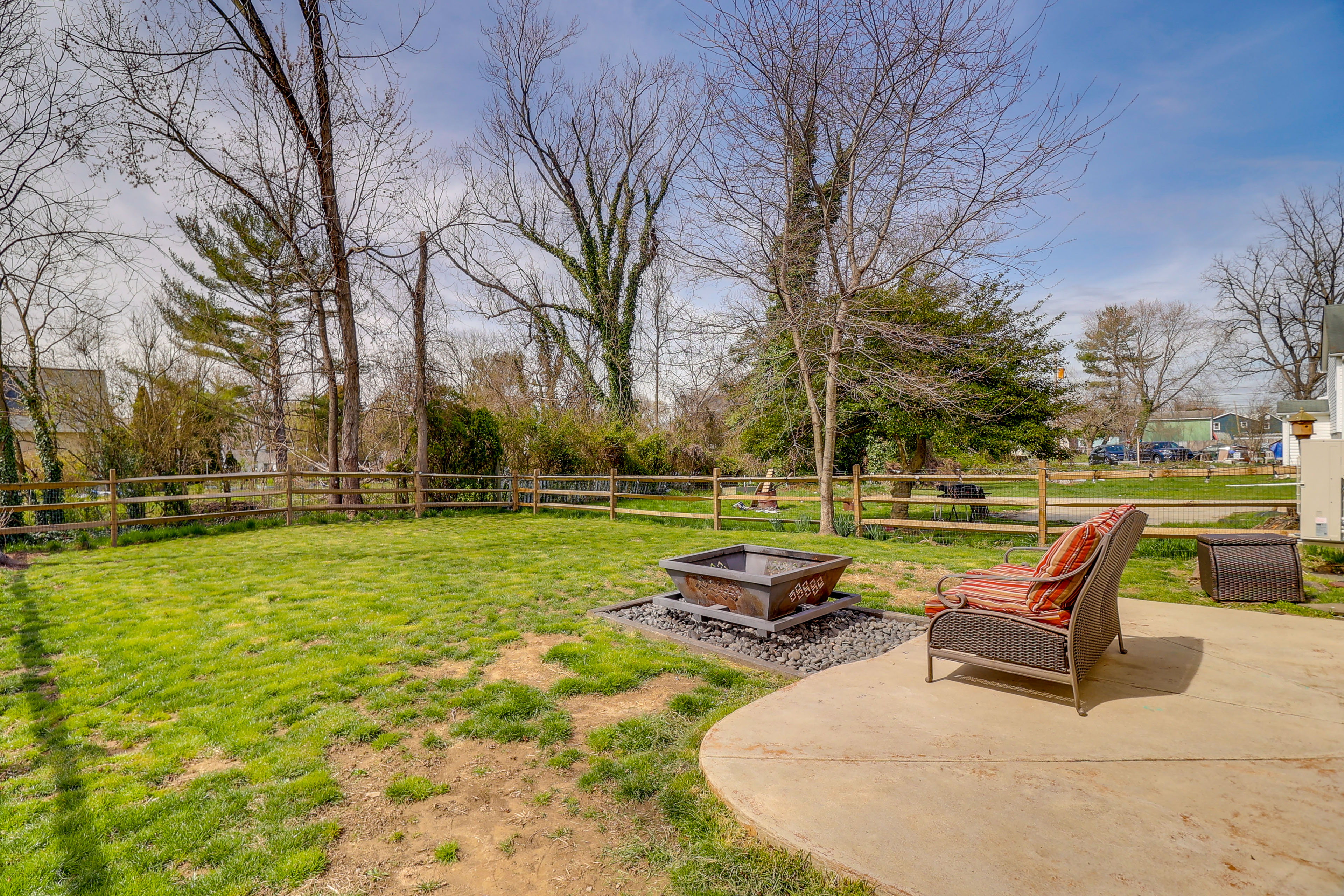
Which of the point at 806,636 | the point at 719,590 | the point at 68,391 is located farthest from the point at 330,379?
the point at 806,636

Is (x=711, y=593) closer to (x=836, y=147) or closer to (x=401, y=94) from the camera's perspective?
(x=836, y=147)

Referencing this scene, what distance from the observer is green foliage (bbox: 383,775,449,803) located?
97.9 inches

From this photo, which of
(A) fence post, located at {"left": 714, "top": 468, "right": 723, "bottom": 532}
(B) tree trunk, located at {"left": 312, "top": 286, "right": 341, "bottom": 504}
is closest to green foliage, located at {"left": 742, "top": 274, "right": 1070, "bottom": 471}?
(A) fence post, located at {"left": 714, "top": 468, "right": 723, "bottom": 532}

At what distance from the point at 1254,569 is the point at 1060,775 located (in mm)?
4804

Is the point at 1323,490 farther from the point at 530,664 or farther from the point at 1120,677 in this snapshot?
the point at 530,664

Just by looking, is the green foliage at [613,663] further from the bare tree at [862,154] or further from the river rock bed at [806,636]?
the bare tree at [862,154]

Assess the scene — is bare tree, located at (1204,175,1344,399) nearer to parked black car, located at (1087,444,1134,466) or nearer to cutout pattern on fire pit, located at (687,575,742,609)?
parked black car, located at (1087,444,1134,466)

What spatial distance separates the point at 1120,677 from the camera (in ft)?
10.9

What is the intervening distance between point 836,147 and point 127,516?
534 inches

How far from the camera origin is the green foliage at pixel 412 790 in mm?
2486

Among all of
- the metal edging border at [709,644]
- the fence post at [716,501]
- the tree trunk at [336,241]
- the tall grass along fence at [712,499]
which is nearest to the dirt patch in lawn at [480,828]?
the metal edging border at [709,644]

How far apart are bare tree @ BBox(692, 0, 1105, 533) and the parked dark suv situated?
3213 centimetres

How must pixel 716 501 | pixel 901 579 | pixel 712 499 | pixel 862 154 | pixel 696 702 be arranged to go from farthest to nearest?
pixel 712 499 < pixel 716 501 < pixel 862 154 < pixel 901 579 < pixel 696 702

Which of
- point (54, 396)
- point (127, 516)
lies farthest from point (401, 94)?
point (54, 396)
